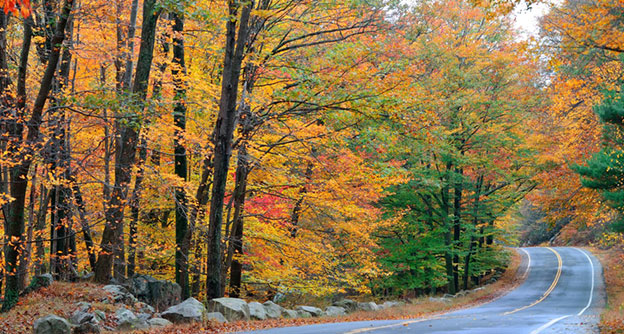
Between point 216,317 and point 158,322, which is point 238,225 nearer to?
point 216,317

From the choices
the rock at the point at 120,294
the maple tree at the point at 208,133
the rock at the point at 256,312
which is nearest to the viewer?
the maple tree at the point at 208,133

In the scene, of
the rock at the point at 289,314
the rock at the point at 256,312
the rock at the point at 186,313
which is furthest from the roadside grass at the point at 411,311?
the rock at the point at 289,314

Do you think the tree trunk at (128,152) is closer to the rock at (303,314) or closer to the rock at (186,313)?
the rock at (186,313)

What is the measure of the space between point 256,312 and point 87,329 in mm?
4586

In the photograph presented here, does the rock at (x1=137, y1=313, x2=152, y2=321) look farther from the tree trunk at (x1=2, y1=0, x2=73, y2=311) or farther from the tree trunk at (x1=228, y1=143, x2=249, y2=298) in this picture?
the tree trunk at (x1=228, y1=143, x2=249, y2=298)

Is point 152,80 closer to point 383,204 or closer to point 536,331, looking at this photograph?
point 536,331

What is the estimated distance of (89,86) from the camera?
16.4 metres

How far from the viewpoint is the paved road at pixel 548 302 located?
515 inches

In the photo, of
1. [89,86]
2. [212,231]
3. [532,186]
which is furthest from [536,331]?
[532,186]

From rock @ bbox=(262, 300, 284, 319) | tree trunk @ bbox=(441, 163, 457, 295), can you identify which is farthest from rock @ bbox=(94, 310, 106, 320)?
tree trunk @ bbox=(441, 163, 457, 295)

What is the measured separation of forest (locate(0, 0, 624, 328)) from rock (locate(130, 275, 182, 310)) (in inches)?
32.3

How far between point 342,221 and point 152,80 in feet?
26.1

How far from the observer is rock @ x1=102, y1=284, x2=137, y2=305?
1277 centimetres

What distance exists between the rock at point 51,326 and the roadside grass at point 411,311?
149 centimetres
